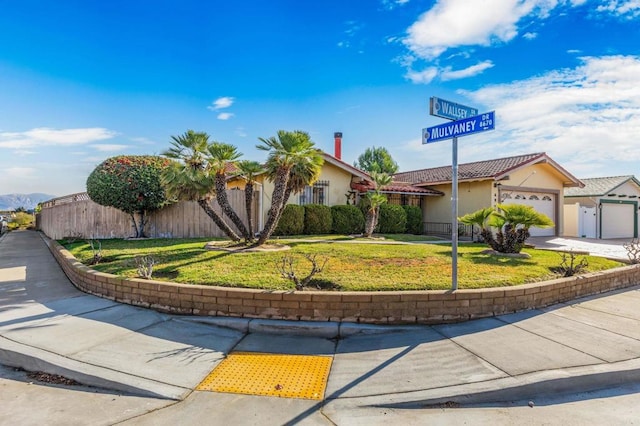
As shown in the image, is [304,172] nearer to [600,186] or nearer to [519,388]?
[519,388]

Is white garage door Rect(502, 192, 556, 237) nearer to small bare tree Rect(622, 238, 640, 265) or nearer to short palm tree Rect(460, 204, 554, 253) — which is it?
small bare tree Rect(622, 238, 640, 265)

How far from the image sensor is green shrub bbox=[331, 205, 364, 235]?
1670 centimetres

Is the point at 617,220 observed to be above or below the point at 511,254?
above

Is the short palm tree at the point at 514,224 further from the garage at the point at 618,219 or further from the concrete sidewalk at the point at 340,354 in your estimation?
the garage at the point at 618,219

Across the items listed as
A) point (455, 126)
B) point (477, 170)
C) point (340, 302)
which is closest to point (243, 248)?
point (340, 302)

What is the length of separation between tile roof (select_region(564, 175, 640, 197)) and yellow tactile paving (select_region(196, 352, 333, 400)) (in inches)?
954

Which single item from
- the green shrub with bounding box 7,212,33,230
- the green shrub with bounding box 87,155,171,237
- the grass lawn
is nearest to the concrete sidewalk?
the grass lawn

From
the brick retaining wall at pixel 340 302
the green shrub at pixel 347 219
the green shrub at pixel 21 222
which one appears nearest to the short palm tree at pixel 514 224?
the brick retaining wall at pixel 340 302

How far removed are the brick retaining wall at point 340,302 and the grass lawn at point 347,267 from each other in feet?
1.22

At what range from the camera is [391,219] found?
1800 cm

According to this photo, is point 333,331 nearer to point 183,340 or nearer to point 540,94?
point 183,340

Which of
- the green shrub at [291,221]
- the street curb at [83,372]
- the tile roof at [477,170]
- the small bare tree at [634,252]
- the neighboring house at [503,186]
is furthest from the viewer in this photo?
the neighboring house at [503,186]

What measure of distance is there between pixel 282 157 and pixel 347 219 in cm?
774

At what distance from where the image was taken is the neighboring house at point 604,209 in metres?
21.5
